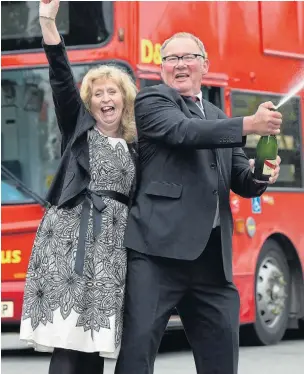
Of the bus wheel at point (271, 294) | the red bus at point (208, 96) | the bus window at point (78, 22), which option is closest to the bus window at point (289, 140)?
the red bus at point (208, 96)

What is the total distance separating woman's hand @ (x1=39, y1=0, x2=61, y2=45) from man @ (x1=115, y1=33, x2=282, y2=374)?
44 centimetres

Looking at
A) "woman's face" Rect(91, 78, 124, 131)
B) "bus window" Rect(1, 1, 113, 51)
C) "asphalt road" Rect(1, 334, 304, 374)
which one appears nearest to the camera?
"woman's face" Rect(91, 78, 124, 131)

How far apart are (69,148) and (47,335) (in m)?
0.79

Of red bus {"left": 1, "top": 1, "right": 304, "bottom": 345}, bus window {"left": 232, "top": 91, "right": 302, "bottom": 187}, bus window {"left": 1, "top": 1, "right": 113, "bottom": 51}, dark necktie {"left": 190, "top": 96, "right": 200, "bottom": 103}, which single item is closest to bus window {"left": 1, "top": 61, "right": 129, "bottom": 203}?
red bus {"left": 1, "top": 1, "right": 304, "bottom": 345}

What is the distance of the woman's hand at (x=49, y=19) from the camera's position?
217 inches

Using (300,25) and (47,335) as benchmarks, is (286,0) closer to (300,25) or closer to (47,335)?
(300,25)

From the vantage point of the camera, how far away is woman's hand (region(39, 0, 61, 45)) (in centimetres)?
550

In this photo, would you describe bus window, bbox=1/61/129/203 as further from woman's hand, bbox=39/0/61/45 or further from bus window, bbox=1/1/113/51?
woman's hand, bbox=39/0/61/45

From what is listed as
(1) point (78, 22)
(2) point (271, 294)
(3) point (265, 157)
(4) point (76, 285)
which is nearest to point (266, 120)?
(3) point (265, 157)

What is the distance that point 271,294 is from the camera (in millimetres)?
11547

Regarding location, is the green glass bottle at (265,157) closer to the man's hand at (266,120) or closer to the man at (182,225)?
the man at (182,225)

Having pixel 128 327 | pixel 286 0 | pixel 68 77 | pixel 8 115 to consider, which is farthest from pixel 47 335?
pixel 286 0

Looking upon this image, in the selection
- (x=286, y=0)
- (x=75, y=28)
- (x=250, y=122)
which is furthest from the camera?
(x=286, y=0)

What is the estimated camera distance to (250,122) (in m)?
5.18
